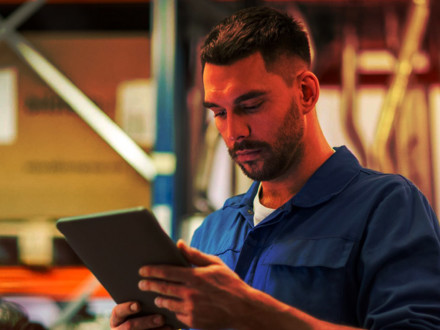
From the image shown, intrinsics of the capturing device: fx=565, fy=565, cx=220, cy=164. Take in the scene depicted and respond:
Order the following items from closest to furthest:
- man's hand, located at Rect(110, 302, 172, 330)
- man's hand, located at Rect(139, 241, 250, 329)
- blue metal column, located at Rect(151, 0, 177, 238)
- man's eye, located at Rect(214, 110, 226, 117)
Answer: man's hand, located at Rect(139, 241, 250, 329) < man's hand, located at Rect(110, 302, 172, 330) < man's eye, located at Rect(214, 110, 226, 117) < blue metal column, located at Rect(151, 0, 177, 238)

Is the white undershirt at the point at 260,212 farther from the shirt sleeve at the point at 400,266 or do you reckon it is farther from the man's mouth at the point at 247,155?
the shirt sleeve at the point at 400,266

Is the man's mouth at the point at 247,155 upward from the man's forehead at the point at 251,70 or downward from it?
downward

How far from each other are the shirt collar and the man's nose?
0.15m

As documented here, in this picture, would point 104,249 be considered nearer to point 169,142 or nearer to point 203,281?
point 203,281

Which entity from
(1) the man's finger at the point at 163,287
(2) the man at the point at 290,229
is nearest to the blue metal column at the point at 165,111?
(2) the man at the point at 290,229

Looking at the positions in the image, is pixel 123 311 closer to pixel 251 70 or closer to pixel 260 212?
pixel 260 212

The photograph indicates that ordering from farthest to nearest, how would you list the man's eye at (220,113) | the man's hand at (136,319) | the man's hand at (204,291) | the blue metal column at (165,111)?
the blue metal column at (165,111)
the man's eye at (220,113)
the man's hand at (136,319)
the man's hand at (204,291)

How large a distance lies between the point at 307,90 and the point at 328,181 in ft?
0.60

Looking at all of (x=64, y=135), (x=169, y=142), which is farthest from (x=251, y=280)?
(x=64, y=135)

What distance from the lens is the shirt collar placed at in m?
1.02

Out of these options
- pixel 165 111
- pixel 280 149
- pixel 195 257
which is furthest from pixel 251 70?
pixel 165 111

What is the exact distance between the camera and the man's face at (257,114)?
1022mm

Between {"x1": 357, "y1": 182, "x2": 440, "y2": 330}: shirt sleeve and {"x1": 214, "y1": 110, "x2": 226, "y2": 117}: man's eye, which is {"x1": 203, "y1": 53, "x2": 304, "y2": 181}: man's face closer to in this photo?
{"x1": 214, "y1": 110, "x2": 226, "y2": 117}: man's eye

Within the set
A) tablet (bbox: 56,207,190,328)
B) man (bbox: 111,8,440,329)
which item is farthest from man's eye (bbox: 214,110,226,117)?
tablet (bbox: 56,207,190,328)
